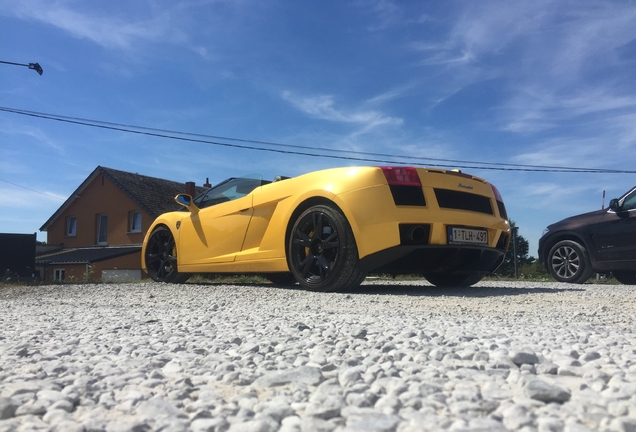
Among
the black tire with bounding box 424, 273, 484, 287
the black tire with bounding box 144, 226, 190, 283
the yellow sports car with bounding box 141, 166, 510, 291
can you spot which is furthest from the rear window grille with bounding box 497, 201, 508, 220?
the black tire with bounding box 144, 226, 190, 283

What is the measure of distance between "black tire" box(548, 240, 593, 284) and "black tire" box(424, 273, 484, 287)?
8.95ft

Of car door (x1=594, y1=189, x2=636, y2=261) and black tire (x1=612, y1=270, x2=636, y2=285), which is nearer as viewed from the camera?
car door (x1=594, y1=189, x2=636, y2=261)

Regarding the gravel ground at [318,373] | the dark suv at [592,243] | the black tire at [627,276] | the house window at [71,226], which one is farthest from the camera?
the house window at [71,226]

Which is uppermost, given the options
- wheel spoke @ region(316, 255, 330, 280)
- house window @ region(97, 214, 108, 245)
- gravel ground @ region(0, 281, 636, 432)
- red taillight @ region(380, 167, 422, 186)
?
house window @ region(97, 214, 108, 245)

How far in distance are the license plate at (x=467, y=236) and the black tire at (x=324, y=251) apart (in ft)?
2.94

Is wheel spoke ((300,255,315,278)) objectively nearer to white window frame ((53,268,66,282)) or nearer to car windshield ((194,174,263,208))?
car windshield ((194,174,263,208))

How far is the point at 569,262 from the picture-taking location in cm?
818

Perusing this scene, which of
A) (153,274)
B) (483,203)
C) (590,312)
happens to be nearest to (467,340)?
(590,312)

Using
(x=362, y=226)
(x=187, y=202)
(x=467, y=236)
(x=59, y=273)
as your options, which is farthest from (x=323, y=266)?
(x=59, y=273)

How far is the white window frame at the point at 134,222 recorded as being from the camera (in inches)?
1032

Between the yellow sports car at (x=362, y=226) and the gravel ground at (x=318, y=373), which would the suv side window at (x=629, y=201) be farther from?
the gravel ground at (x=318, y=373)

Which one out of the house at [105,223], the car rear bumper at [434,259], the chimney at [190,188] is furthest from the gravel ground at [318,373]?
the chimney at [190,188]

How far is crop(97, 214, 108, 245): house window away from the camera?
2783cm

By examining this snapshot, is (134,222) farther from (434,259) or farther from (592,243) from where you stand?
(434,259)
